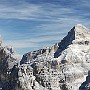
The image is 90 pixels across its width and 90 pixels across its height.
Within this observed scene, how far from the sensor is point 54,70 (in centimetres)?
12169

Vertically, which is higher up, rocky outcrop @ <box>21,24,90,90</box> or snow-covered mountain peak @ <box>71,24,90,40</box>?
snow-covered mountain peak @ <box>71,24,90,40</box>

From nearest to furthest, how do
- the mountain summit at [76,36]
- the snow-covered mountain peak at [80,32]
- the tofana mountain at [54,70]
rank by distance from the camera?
the tofana mountain at [54,70] → the mountain summit at [76,36] → the snow-covered mountain peak at [80,32]

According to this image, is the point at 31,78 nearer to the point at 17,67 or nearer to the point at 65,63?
the point at 17,67

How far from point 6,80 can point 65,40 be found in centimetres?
4941

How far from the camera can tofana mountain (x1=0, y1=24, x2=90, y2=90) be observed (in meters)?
113

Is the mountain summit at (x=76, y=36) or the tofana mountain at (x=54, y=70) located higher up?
the mountain summit at (x=76, y=36)

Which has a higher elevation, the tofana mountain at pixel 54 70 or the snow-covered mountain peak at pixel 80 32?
the snow-covered mountain peak at pixel 80 32

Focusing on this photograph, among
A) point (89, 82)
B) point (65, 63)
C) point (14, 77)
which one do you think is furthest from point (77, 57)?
point (14, 77)

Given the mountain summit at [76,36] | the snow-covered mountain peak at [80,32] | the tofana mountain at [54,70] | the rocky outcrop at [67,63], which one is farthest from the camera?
the snow-covered mountain peak at [80,32]

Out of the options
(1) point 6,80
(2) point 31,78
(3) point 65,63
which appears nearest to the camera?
(2) point 31,78

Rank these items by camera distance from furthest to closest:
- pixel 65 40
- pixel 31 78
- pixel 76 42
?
1. pixel 65 40
2. pixel 76 42
3. pixel 31 78

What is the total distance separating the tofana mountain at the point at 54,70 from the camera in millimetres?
113438

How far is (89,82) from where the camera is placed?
118438mm

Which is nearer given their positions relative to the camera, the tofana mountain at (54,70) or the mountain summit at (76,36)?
the tofana mountain at (54,70)
